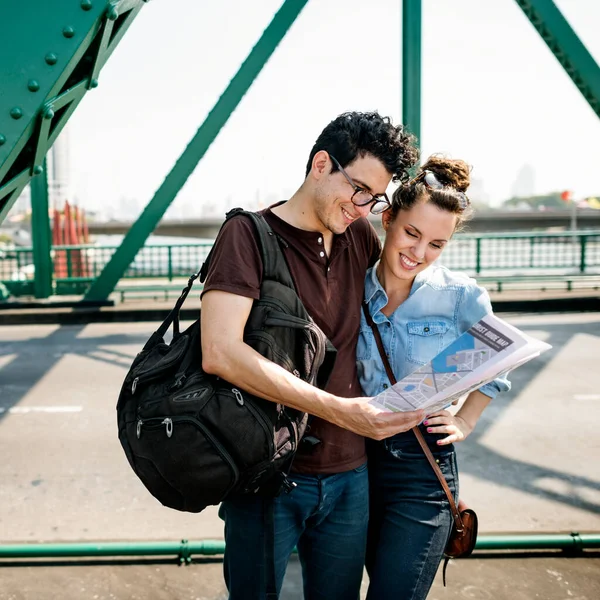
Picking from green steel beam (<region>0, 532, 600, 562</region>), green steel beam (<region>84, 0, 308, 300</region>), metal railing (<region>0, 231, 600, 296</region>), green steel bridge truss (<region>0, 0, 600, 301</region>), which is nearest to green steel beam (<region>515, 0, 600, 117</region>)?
green steel beam (<region>84, 0, 308, 300</region>)

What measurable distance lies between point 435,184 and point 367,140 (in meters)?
0.27

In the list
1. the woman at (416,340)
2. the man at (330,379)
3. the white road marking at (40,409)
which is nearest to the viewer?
the man at (330,379)

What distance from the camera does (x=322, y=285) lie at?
1.87m

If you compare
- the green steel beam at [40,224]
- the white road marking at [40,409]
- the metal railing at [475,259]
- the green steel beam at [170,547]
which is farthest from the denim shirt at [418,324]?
the metal railing at [475,259]

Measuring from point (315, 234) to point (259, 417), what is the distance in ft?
1.79

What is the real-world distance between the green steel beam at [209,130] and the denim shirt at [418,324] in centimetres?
796

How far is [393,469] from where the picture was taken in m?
1.99

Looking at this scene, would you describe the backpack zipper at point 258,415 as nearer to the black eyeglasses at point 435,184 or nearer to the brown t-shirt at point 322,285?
the brown t-shirt at point 322,285

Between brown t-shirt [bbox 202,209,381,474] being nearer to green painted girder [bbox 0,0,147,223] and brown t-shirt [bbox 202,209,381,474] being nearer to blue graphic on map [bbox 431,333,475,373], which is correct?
blue graphic on map [bbox 431,333,475,373]

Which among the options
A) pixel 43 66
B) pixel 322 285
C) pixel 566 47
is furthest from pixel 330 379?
pixel 566 47

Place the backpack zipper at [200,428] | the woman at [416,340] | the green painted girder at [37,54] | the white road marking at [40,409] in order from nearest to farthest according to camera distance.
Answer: the green painted girder at [37,54] → the backpack zipper at [200,428] → the woman at [416,340] → the white road marking at [40,409]

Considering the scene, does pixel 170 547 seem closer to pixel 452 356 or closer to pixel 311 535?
pixel 311 535

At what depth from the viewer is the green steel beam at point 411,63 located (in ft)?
30.2

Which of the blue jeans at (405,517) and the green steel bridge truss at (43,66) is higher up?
the green steel bridge truss at (43,66)
